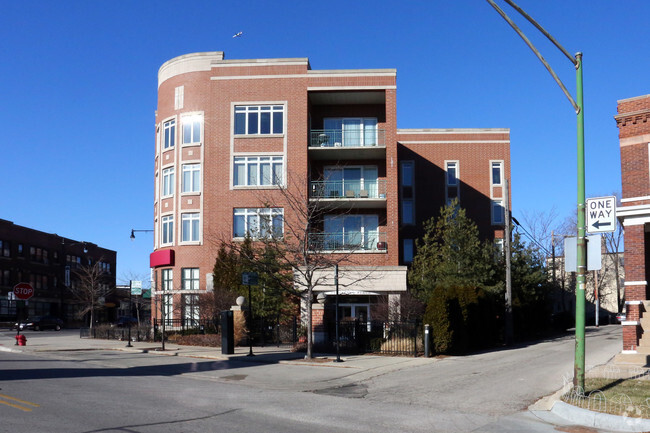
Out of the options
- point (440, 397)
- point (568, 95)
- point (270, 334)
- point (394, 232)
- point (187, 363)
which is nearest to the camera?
point (568, 95)

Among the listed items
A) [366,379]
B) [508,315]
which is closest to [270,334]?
[508,315]

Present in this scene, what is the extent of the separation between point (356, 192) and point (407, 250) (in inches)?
453

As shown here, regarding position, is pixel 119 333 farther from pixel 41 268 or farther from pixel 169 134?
pixel 41 268

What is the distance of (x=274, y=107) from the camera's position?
38438 mm

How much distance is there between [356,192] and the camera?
38125mm

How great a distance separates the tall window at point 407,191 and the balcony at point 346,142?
1139cm

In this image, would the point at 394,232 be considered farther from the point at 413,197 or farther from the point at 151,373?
the point at 151,373

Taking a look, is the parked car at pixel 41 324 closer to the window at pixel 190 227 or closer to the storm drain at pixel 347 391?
the window at pixel 190 227

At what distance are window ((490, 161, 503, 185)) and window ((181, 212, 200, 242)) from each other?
942 inches

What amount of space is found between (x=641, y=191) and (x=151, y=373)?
15.8m

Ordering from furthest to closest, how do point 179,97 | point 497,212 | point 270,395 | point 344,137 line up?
point 497,212 → point 179,97 → point 344,137 → point 270,395

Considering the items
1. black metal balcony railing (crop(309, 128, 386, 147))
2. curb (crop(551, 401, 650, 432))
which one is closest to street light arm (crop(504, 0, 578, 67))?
curb (crop(551, 401, 650, 432))

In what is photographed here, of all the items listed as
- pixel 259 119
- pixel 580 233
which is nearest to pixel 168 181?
pixel 259 119

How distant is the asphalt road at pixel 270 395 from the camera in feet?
33.8
